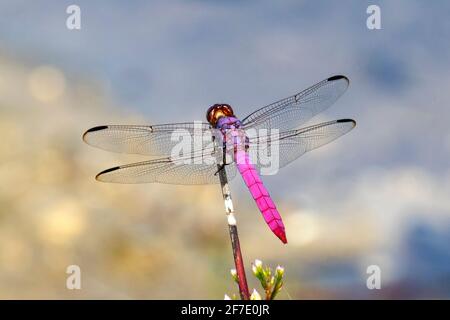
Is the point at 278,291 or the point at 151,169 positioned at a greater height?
the point at 151,169

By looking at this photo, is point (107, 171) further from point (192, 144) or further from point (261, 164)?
point (261, 164)

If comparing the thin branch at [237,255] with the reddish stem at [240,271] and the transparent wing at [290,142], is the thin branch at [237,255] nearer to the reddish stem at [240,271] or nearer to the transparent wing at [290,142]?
the reddish stem at [240,271]

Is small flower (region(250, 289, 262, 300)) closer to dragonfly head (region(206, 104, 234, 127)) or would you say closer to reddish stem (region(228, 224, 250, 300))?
reddish stem (region(228, 224, 250, 300))

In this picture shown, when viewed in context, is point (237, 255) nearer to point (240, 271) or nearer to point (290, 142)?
point (240, 271)

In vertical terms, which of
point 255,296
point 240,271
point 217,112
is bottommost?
point 255,296

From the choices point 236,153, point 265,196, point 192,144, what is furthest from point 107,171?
point 265,196

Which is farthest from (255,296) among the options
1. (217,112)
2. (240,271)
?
(217,112)

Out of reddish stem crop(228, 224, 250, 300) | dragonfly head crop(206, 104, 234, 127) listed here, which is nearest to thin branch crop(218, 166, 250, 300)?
reddish stem crop(228, 224, 250, 300)
